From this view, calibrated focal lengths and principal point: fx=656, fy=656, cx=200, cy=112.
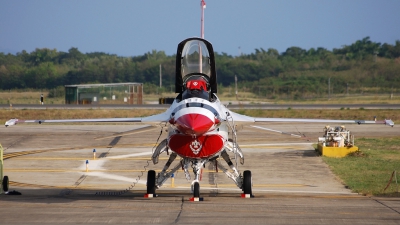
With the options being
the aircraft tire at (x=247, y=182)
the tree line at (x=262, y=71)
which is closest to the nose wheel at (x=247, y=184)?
the aircraft tire at (x=247, y=182)

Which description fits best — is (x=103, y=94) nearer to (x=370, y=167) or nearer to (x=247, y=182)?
(x=370, y=167)

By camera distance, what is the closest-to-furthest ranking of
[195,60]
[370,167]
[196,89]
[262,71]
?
[196,89] → [195,60] → [370,167] → [262,71]

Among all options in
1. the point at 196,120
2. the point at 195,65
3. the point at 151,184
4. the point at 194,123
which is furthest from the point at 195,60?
the point at 151,184

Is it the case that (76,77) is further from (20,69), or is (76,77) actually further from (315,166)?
(315,166)

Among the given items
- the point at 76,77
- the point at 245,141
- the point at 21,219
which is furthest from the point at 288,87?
the point at 21,219

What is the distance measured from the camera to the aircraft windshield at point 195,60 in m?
20.2

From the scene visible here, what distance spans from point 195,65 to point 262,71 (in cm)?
10078

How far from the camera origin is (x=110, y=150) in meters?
35.6

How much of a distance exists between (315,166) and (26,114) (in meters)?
35.4

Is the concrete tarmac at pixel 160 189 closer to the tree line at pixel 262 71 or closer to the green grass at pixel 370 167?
the green grass at pixel 370 167

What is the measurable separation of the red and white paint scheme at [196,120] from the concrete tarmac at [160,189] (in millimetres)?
970

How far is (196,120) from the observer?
17.3m

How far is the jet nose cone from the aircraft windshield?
312cm

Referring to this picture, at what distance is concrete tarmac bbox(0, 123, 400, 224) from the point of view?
53.9 feet
